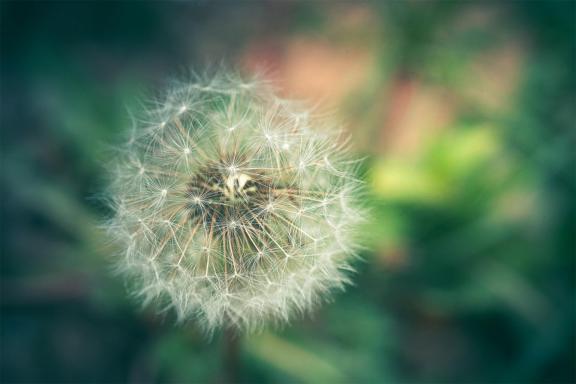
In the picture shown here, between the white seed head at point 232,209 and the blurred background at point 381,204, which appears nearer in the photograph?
the white seed head at point 232,209

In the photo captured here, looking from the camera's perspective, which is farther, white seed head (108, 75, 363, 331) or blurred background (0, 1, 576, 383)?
blurred background (0, 1, 576, 383)

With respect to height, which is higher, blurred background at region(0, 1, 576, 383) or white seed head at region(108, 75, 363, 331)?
blurred background at region(0, 1, 576, 383)

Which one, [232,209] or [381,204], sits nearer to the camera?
[232,209]

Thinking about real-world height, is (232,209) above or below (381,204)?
below

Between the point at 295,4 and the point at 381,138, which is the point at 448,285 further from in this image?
the point at 295,4

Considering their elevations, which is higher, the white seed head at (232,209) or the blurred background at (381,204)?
the blurred background at (381,204)
